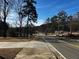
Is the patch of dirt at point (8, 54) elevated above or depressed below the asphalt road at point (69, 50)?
above

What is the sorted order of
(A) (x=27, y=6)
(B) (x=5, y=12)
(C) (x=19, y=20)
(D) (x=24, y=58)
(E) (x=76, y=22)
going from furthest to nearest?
(E) (x=76, y=22), (A) (x=27, y=6), (C) (x=19, y=20), (B) (x=5, y=12), (D) (x=24, y=58)

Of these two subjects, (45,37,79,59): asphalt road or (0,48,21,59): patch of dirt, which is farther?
(45,37,79,59): asphalt road

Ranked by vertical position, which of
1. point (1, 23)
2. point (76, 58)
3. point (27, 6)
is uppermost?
point (27, 6)

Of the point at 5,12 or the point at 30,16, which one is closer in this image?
the point at 5,12

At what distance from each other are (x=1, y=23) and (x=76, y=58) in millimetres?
61588

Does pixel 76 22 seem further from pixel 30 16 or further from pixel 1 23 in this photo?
pixel 1 23

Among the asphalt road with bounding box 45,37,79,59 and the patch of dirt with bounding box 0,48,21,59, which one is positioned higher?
the patch of dirt with bounding box 0,48,21,59

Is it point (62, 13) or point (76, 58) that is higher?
point (62, 13)

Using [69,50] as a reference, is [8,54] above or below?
above

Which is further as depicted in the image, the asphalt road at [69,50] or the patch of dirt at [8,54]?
the asphalt road at [69,50]

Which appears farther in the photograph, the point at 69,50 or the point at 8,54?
the point at 69,50

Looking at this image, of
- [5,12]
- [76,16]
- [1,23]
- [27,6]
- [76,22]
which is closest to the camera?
[5,12]

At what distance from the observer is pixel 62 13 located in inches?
6270

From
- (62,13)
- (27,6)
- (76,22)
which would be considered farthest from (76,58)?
(62,13)
